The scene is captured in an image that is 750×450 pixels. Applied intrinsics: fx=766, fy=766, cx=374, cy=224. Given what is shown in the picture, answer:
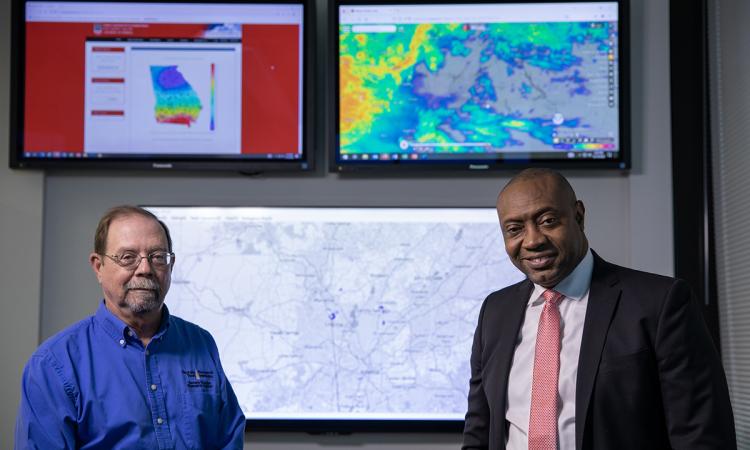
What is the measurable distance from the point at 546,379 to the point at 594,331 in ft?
0.54

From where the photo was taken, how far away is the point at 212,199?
3.02m

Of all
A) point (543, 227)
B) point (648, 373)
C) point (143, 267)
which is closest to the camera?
point (648, 373)

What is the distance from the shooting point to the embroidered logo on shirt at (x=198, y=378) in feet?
6.79

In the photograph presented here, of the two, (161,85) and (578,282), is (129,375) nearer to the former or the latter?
(578,282)

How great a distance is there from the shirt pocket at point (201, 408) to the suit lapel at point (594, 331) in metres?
0.96

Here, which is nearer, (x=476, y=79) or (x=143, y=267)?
(x=143, y=267)

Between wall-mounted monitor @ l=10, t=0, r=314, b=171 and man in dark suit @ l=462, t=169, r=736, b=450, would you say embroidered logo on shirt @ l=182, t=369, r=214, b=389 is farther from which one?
wall-mounted monitor @ l=10, t=0, r=314, b=171

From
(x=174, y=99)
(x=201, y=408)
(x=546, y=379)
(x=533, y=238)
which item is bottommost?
(x=201, y=408)

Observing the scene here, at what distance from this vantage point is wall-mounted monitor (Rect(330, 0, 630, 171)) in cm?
293

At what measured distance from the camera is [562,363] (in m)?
1.88

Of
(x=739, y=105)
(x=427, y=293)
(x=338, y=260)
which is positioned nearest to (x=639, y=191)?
(x=739, y=105)

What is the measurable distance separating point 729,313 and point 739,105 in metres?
0.73

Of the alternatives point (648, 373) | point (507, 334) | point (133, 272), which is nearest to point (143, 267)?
point (133, 272)

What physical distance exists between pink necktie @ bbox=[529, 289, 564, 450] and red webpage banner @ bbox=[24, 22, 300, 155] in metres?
1.36
